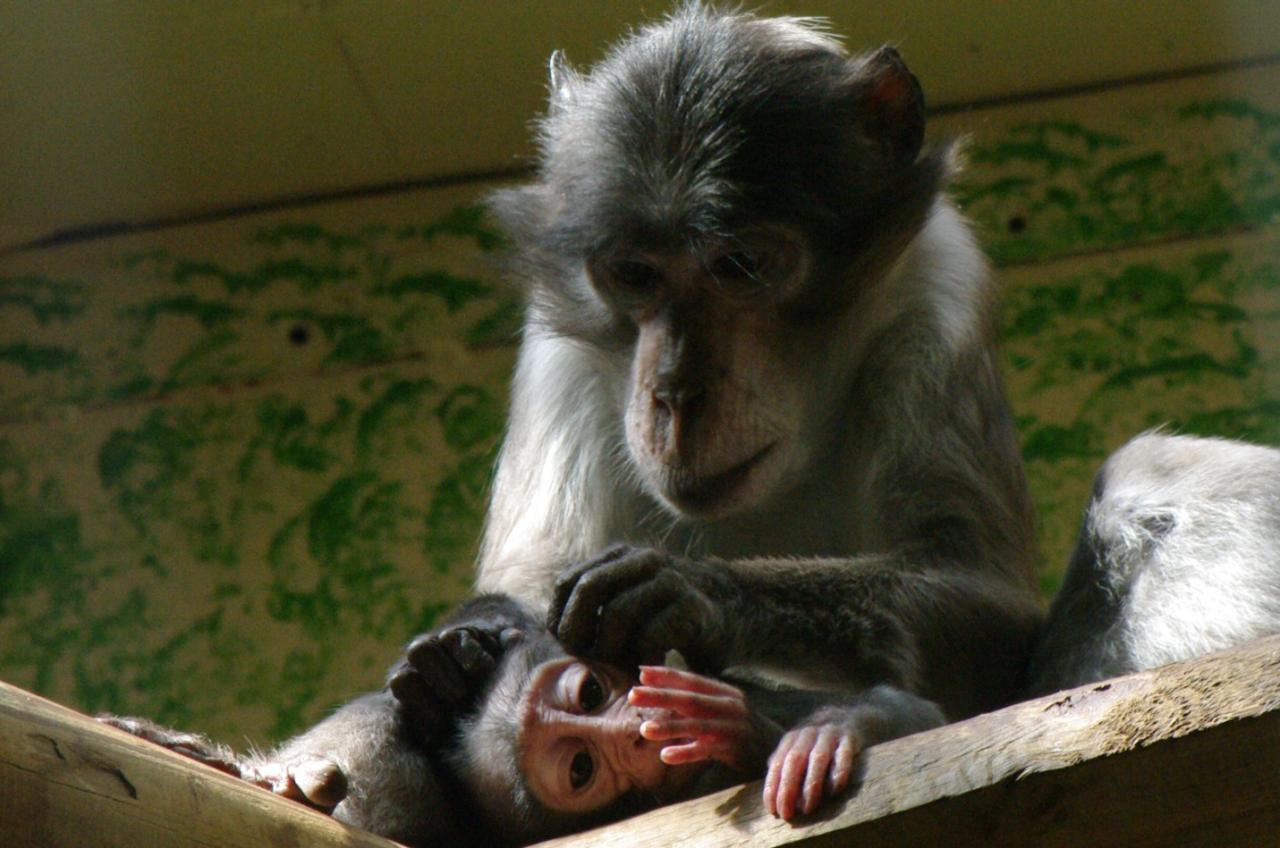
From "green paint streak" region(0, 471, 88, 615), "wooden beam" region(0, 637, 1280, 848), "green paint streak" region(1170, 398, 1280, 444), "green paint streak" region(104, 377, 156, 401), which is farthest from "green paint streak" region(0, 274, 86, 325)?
"wooden beam" region(0, 637, 1280, 848)

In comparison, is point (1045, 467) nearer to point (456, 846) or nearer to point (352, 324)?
point (352, 324)

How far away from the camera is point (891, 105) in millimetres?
2934

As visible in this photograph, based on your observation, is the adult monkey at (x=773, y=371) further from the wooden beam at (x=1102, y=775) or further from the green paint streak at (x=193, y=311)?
the green paint streak at (x=193, y=311)

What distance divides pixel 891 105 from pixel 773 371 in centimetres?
51

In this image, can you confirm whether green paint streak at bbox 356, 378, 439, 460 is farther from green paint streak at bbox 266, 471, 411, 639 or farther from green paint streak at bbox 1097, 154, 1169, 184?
green paint streak at bbox 1097, 154, 1169, 184

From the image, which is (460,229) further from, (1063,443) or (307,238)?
(1063,443)

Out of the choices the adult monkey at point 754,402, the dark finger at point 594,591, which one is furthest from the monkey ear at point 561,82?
the dark finger at point 594,591

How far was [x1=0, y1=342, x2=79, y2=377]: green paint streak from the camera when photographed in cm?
502

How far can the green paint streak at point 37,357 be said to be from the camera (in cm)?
502

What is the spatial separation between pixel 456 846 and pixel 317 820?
681 millimetres

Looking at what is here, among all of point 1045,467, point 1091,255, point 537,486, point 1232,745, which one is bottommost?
point 1045,467

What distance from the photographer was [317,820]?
6.01 ft

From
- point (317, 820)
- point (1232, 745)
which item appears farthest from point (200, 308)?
point (1232, 745)

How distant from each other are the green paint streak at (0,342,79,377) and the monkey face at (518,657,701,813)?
10.0 feet
